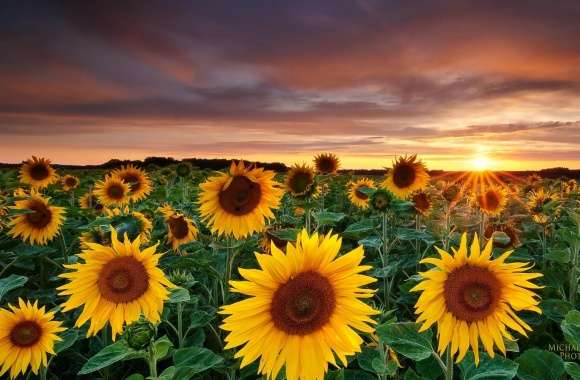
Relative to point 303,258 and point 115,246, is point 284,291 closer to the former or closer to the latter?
point 303,258

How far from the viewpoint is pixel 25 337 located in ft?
10.9

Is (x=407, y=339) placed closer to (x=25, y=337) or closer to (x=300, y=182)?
(x=25, y=337)

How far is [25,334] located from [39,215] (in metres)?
2.40

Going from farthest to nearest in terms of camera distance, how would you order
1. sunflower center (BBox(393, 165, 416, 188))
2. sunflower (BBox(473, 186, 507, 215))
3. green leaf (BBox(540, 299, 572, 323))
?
1. sunflower center (BBox(393, 165, 416, 188))
2. sunflower (BBox(473, 186, 507, 215))
3. green leaf (BBox(540, 299, 572, 323))

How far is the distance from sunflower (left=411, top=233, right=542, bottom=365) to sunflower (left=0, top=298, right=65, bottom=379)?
2435mm

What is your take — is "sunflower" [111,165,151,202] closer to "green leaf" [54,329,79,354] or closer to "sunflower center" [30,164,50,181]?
"sunflower center" [30,164,50,181]

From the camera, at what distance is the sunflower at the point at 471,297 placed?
2477mm

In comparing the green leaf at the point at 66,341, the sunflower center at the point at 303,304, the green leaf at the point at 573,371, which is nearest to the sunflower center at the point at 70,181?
the green leaf at the point at 66,341

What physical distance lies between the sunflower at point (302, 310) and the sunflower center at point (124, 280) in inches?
37.7

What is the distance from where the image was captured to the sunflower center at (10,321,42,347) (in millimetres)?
3322

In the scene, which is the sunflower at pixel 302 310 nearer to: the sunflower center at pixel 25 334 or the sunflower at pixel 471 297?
the sunflower at pixel 471 297

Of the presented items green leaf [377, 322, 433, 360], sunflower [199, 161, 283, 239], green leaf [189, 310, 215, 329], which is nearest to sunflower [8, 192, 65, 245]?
sunflower [199, 161, 283, 239]

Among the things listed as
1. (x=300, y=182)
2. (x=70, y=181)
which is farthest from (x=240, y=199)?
(x=70, y=181)

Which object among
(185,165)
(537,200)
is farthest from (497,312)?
(185,165)
